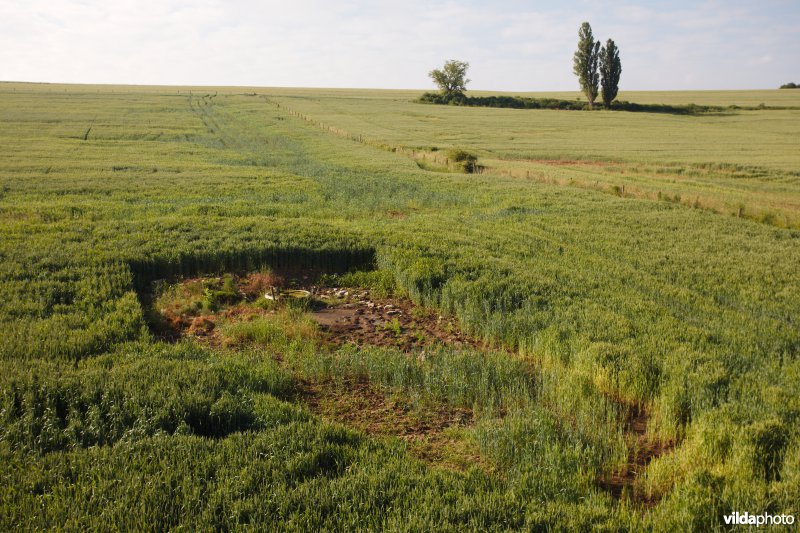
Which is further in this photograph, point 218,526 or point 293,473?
point 293,473

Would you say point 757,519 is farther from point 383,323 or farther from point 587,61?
point 587,61

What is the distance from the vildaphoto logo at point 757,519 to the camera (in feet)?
15.1

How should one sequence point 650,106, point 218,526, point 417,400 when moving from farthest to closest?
point 650,106, point 417,400, point 218,526

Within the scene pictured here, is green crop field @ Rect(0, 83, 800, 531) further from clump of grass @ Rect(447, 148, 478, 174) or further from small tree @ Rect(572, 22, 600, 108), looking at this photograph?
small tree @ Rect(572, 22, 600, 108)

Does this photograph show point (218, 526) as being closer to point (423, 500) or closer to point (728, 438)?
point (423, 500)

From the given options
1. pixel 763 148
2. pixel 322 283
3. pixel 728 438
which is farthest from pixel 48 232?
pixel 763 148

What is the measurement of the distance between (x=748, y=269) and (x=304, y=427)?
38.6 ft

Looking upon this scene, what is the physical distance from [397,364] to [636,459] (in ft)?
11.2

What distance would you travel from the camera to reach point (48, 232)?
14.6 metres

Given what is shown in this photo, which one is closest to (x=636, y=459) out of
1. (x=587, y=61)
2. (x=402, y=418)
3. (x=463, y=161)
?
(x=402, y=418)

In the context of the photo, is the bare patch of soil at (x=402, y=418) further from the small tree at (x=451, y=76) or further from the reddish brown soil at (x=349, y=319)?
the small tree at (x=451, y=76)

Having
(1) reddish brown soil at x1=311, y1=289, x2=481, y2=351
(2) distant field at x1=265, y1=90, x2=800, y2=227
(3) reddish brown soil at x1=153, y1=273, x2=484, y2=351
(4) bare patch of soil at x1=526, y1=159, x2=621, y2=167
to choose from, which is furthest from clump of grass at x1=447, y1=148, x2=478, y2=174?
(1) reddish brown soil at x1=311, y1=289, x2=481, y2=351

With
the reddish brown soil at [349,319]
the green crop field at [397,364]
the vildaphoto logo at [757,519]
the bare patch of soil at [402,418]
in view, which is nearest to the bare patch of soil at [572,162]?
the green crop field at [397,364]

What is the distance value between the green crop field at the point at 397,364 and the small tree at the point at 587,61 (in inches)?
2794
